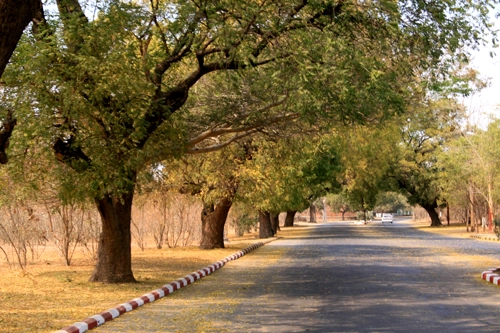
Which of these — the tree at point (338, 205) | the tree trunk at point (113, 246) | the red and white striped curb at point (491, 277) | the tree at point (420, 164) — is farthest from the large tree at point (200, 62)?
the tree at point (338, 205)

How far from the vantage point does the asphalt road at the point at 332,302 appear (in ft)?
33.1

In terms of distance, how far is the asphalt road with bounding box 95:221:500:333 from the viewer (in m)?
10.1

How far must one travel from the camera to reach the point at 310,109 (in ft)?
44.9

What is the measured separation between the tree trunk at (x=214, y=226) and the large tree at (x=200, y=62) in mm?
16885

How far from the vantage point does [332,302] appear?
41.3ft

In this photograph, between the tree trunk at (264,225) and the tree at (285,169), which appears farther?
the tree trunk at (264,225)

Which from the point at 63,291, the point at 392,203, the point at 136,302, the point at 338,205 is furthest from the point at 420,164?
the point at 392,203

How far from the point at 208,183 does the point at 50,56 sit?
16.3m

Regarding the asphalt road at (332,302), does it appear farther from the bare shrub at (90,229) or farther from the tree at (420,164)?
the tree at (420,164)

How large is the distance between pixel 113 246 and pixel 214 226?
51.2ft

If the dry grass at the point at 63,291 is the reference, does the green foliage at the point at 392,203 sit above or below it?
above

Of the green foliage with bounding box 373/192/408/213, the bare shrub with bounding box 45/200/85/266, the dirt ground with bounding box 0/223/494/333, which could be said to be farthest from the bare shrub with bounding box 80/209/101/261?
the green foliage with bounding box 373/192/408/213

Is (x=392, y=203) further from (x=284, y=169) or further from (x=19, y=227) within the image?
(x=19, y=227)

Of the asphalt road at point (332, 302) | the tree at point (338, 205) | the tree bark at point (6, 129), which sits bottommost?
the asphalt road at point (332, 302)
